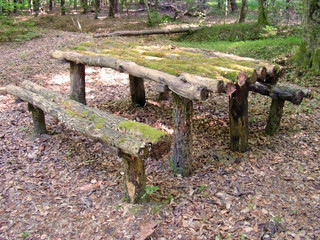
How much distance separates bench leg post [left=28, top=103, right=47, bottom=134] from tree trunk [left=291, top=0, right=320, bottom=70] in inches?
244

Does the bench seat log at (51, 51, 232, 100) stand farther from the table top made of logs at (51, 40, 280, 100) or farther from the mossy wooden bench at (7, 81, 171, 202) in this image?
the mossy wooden bench at (7, 81, 171, 202)

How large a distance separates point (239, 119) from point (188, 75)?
4.31 feet

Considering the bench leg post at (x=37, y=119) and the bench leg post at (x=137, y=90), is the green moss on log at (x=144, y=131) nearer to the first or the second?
the bench leg post at (x=37, y=119)

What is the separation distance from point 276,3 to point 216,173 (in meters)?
11.9

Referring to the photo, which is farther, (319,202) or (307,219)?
(319,202)

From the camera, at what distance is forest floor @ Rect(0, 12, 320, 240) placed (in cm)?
328

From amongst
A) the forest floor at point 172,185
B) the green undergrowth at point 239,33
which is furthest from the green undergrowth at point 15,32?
the forest floor at point 172,185

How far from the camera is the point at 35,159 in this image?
4.68 m

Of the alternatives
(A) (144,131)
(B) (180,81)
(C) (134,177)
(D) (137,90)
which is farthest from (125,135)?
(D) (137,90)

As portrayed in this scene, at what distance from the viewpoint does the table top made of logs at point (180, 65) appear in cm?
347

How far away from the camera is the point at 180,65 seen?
4.06 meters

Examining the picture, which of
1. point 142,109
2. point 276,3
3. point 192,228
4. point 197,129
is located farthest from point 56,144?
point 276,3

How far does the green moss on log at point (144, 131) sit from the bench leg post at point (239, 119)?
1.52 metres

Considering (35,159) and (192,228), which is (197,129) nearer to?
(192,228)
